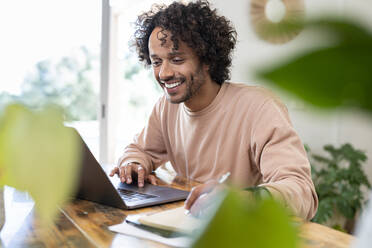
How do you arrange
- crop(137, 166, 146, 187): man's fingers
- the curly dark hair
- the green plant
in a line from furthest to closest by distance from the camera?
1. the green plant
2. the curly dark hair
3. crop(137, 166, 146, 187): man's fingers

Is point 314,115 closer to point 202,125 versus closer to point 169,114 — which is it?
point 202,125

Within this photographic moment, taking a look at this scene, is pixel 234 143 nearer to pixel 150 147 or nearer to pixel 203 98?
pixel 203 98

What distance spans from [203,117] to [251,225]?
1.52 meters

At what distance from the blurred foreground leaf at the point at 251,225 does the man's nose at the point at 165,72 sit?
1507mm

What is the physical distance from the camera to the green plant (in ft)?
8.23

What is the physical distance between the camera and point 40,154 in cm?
16

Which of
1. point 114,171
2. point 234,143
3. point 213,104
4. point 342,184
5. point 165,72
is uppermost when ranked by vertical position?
point 165,72

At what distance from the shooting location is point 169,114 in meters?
1.80

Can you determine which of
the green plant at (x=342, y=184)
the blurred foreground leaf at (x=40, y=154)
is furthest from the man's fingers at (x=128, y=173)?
the green plant at (x=342, y=184)

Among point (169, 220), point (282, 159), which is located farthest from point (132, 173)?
point (169, 220)

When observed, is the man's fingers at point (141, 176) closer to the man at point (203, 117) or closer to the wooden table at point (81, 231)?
the man at point (203, 117)

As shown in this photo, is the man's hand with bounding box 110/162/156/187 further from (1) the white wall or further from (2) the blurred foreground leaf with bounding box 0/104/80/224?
(2) the blurred foreground leaf with bounding box 0/104/80/224

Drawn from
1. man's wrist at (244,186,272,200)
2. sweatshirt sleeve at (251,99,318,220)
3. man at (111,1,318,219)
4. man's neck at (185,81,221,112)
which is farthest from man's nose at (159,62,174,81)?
man's wrist at (244,186,272,200)

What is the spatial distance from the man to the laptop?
192mm
